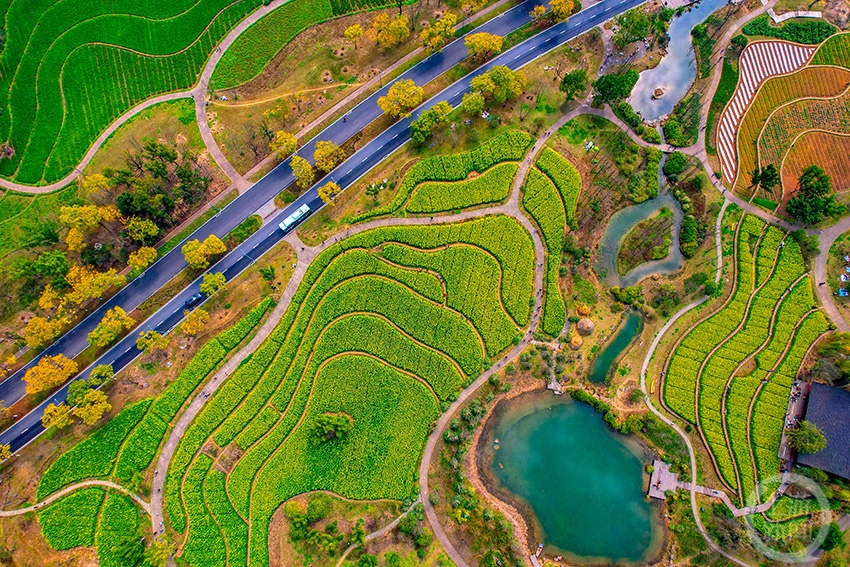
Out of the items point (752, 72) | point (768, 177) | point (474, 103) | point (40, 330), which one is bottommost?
point (768, 177)

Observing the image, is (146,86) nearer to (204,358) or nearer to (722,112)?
(204,358)

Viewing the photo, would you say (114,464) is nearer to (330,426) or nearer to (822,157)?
(330,426)

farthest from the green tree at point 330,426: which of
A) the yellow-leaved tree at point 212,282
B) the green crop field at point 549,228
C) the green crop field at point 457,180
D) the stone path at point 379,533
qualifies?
the green crop field at point 549,228

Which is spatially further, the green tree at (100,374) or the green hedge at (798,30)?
the green hedge at (798,30)

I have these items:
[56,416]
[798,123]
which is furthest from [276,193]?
[798,123]

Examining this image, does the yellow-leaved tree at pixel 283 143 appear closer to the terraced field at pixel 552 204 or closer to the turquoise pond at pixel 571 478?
the terraced field at pixel 552 204

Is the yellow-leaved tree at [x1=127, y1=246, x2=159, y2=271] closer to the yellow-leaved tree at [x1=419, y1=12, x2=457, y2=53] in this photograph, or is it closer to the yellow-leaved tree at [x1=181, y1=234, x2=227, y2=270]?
the yellow-leaved tree at [x1=181, y1=234, x2=227, y2=270]
